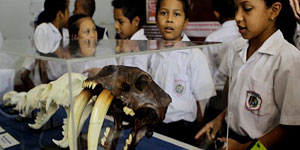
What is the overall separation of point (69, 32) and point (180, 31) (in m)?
0.75

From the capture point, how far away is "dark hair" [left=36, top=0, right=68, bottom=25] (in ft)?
6.20

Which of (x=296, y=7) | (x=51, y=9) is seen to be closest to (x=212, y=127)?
(x=296, y=7)

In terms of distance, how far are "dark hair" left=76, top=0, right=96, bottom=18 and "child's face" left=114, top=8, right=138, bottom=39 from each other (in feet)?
0.60

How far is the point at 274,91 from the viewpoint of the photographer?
107cm

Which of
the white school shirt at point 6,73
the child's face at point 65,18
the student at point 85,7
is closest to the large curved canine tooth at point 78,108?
the white school shirt at point 6,73

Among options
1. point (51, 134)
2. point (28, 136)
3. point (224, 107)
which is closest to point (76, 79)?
point (51, 134)

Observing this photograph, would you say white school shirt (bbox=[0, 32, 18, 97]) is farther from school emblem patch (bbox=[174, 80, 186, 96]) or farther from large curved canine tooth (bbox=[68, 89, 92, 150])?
school emblem patch (bbox=[174, 80, 186, 96])

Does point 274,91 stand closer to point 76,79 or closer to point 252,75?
point 252,75

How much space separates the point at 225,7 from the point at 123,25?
68 cm

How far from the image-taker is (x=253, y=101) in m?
1.13

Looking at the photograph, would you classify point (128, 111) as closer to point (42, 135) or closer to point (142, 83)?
point (142, 83)

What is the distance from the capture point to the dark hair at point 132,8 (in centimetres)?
159

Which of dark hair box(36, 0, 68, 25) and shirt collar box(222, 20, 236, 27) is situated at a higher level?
dark hair box(36, 0, 68, 25)

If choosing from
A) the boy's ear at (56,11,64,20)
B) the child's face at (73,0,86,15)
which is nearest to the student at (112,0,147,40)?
the child's face at (73,0,86,15)
